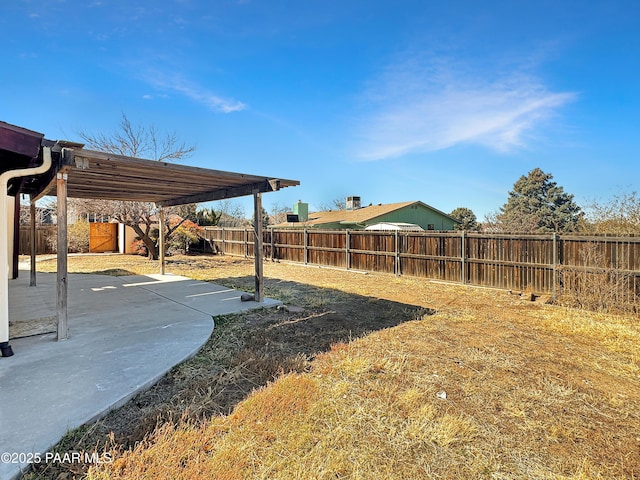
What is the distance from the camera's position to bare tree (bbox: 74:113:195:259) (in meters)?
13.1

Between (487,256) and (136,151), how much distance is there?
1508 centimetres

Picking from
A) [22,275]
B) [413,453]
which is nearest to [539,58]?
[413,453]

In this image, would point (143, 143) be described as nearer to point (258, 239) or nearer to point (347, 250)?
point (347, 250)

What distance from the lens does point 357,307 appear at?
6.02 meters

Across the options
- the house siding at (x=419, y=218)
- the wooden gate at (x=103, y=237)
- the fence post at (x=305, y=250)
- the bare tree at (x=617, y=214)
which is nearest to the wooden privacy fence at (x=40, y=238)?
the wooden gate at (x=103, y=237)

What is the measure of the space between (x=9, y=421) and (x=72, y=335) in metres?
2.14

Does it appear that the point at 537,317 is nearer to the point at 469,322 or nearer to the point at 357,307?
the point at 469,322

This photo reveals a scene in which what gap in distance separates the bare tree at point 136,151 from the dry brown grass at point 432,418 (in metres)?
11.9

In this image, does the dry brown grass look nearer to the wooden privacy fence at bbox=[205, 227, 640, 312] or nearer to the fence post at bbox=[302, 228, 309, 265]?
the wooden privacy fence at bbox=[205, 227, 640, 312]

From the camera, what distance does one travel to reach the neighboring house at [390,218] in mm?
19625

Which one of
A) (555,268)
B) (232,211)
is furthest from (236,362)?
(232,211)

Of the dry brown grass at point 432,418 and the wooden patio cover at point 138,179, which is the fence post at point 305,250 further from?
the dry brown grass at point 432,418

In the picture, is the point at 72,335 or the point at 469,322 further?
the point at 469,322

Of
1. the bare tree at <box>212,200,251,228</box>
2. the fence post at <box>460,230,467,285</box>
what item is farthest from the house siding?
the bare tree at <box>212,200,251,228</box>
